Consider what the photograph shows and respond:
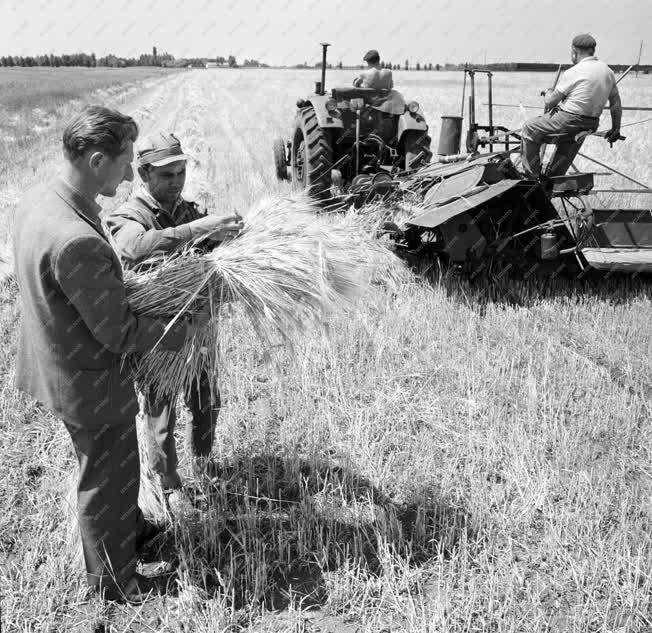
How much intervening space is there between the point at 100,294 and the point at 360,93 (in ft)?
20.3

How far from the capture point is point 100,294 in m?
1.95

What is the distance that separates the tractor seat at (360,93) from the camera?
24.2 feet

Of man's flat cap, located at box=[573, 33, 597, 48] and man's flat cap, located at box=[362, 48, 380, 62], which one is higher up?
man's flat cap, located at box=[362, 48, 380, 62]

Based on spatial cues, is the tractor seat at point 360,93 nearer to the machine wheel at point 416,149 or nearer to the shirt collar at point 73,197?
the machine wheel at point 416,149

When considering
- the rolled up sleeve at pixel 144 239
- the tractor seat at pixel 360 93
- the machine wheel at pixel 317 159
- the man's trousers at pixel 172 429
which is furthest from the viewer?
the tractor seat at pixel 360 93

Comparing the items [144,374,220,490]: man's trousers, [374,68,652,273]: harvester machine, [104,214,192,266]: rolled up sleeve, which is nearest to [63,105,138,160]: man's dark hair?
[104,214,192,266]: rolled up sleeve

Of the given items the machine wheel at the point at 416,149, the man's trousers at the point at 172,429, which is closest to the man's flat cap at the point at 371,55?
the machine wheel at the point at 416,149

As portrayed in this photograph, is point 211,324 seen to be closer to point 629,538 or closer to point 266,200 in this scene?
point 266,200

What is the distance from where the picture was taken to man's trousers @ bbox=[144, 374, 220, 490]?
2.77 meters

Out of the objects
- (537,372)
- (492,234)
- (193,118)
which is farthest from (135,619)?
(193,118)

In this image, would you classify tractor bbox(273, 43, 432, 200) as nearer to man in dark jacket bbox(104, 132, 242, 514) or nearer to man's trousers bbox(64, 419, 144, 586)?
man in dark jacket bbox(104, 132, 242, 514)

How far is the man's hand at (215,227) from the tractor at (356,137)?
4398 millimetres

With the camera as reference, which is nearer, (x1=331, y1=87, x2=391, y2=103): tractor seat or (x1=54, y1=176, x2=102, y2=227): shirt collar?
(x1=54, y1=176, x2=102, y2=227): shirt collar

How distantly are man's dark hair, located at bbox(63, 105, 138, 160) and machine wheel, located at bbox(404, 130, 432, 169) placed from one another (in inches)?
214
